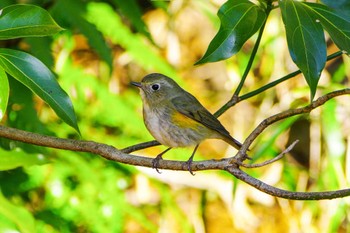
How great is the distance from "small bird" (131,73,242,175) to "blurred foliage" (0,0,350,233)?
0.37 m

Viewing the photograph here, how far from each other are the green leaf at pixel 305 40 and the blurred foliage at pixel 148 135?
2.50 ft

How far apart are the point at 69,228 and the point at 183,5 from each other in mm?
2119

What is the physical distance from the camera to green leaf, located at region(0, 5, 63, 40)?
1.34 m

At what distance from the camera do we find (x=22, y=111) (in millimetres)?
2627

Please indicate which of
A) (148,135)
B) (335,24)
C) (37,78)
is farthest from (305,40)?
(148,135)

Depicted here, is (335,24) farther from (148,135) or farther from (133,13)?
(148,135)

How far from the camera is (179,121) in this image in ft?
7.72

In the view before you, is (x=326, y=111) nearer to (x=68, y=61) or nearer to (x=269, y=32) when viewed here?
(x=269, y=32)

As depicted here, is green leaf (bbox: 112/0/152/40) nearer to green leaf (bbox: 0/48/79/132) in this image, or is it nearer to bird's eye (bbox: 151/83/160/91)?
bird's eye (bbox: 151/83/160/91)

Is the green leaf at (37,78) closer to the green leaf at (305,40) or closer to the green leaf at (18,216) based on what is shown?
the green leaf at (305,40)

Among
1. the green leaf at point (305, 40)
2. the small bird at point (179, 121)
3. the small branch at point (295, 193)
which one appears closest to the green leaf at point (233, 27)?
the green leaf at point (305, 40)

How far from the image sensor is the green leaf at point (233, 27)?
4.70 feet

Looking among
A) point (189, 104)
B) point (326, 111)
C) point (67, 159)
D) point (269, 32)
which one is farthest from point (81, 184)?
point (269, 32)

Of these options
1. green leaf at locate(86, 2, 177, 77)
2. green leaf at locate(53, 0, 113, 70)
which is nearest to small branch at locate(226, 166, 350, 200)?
green leaf at locate(53, 0, 113, 70)
